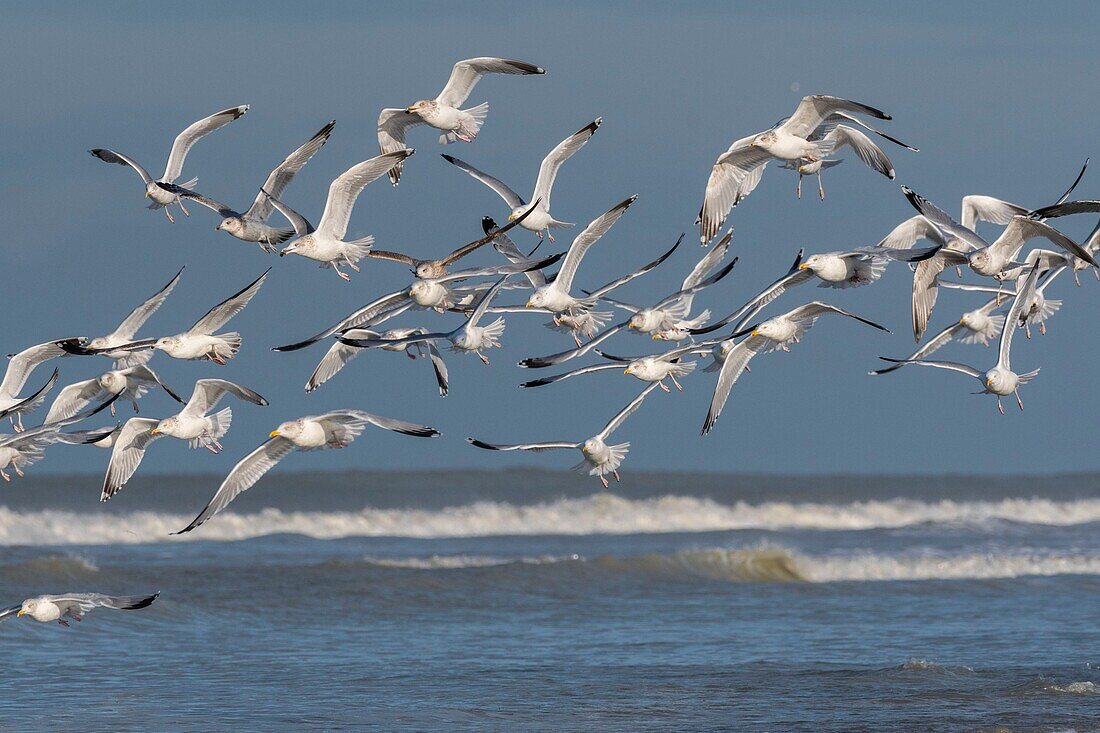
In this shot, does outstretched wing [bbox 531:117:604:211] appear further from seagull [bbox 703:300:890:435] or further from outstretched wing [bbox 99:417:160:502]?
outstretched wing [bbox 99:417:160:502]

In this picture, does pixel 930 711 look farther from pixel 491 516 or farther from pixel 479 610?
pixel 491 516

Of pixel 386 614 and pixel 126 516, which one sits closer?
pixel 386 614

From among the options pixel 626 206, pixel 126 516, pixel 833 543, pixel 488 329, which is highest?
pixel 626 206

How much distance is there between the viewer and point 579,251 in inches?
550

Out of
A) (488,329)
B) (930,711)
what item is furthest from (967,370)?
(488,329)

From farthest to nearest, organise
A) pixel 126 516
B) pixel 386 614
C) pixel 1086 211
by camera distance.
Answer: pixel 126 516 < pixel 386 614 < pixel 1086 211

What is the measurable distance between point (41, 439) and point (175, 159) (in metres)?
3.02

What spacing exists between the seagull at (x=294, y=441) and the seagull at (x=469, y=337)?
60 centimetres

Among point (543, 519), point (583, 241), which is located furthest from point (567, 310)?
point (543, 519)

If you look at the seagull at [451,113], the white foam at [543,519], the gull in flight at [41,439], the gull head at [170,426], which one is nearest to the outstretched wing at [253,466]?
the gull head at [170,426]

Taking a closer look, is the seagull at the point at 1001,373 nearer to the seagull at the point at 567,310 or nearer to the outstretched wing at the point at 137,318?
the seagull at the point at 567,310

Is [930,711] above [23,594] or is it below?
above

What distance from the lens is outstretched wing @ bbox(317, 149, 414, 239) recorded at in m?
13.2

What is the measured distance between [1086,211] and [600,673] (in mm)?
7068
